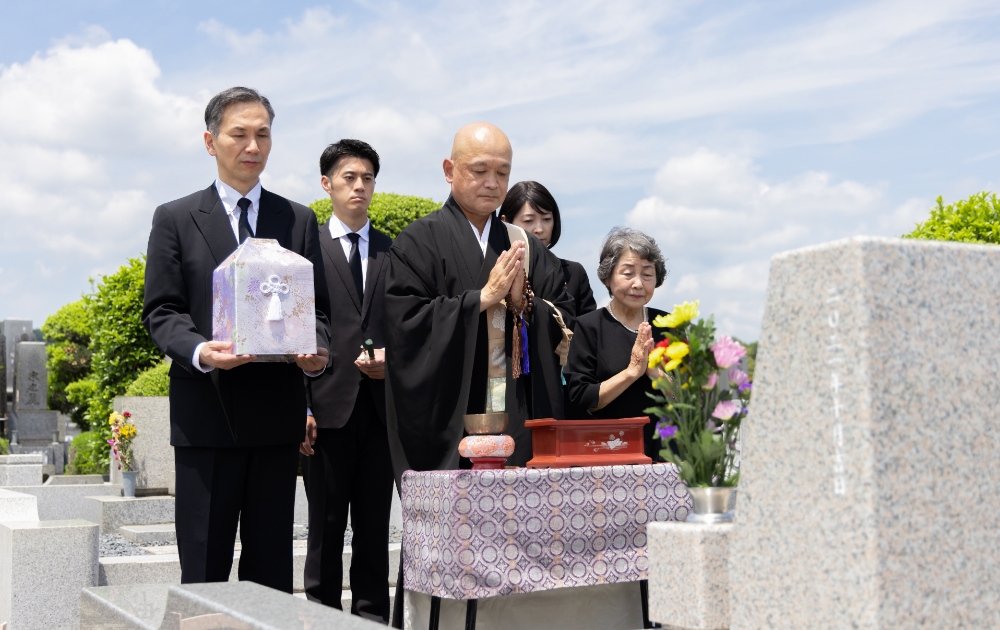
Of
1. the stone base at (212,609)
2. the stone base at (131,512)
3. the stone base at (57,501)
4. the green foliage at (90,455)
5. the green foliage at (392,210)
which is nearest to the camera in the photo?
the stone base at (212,609)

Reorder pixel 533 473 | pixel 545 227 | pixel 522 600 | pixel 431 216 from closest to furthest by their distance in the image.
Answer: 1. pixel 533 473
2. pixel 522 600
3. pixel 431 216
4. pixel 545 227

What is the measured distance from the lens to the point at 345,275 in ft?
16.8

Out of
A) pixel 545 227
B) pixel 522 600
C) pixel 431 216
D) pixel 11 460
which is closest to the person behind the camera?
pixel 522 600

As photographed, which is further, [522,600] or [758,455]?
[522,600]

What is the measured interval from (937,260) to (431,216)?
2484mm

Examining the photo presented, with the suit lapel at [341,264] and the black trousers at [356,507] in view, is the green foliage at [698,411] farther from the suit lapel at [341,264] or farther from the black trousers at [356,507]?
the suit lapel at [341,264]

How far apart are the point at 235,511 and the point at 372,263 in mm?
1745

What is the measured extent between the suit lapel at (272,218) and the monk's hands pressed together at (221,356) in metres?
0.58

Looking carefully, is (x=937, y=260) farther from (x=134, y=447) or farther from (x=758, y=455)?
(x=134, y=447)

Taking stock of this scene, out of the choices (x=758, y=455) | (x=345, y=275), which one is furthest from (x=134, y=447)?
(x=758, y=455)

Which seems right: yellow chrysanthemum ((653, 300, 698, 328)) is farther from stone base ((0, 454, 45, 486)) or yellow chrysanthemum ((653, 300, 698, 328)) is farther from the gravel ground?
stone base ((0, 454, 45, 486))

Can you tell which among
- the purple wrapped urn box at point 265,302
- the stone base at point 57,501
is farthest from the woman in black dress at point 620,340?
the stone base at point 57,501

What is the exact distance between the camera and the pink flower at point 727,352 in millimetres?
3055

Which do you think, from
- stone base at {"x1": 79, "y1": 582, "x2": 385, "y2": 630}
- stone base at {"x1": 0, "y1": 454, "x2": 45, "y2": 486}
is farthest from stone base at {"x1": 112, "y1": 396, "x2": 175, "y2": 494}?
stone base at {"x1": 79, "y1": 582, "x2": 385, "y2": 630}
